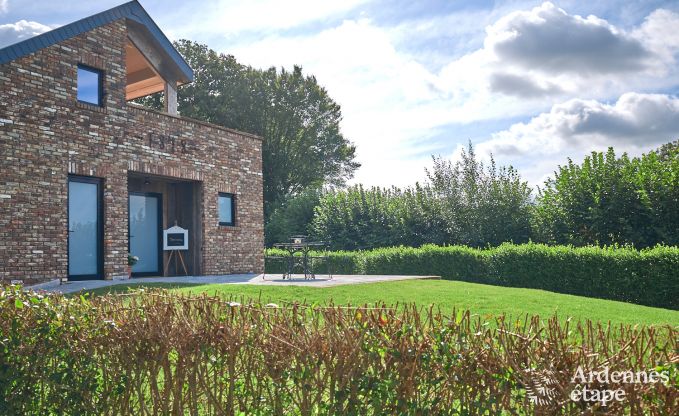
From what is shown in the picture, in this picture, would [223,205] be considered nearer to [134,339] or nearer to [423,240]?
[423,240]

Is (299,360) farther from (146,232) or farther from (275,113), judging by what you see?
(275,113)

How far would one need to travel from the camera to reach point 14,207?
12.5 metres

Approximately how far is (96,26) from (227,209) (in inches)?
254

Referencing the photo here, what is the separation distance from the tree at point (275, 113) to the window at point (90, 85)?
71.7 ft

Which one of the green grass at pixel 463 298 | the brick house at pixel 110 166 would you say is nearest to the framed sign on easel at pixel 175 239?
the brick house at pixel 110 166

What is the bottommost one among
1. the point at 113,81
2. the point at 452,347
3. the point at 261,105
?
the point at 452,347

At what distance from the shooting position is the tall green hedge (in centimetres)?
1394

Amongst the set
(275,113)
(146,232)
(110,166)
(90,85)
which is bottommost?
(146,232)

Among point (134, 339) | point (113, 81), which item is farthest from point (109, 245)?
point (134, 339)

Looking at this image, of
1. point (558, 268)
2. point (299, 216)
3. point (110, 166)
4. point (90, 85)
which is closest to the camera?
point (110, 166)

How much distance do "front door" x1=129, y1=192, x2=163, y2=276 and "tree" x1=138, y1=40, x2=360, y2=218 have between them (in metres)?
19.0

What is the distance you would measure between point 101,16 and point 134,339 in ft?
42.9

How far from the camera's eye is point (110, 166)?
14.5m

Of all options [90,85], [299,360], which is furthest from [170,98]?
[299,360]
